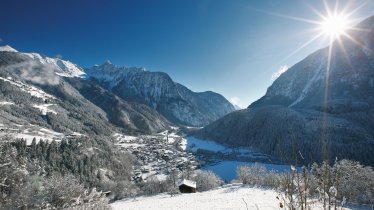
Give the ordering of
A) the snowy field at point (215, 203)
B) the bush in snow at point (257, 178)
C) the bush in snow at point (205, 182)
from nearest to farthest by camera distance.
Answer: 1. the snowy field at point (215, 203)
2. the bush in snow at point (257, 178)
3. the bush in snow at point (205, 182)

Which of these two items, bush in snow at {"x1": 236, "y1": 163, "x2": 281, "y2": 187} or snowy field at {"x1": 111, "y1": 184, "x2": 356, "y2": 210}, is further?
bush in snow at {"x1": 236, "y1": 163, "x2": 281, "y2": 187}

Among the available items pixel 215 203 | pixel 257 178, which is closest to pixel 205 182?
pixel 257 178

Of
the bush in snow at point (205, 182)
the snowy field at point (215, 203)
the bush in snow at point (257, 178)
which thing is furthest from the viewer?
the bush in snow at point (205, 182)

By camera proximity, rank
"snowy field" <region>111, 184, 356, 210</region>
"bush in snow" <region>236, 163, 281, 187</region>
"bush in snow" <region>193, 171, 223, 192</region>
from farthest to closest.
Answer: "bush in snow" <region>193, 171, 223, 192</region> → "bush in snow" <region>236, 163, 281, 187</region> → "snowy field" <region>111, 184, 356, 210</region>

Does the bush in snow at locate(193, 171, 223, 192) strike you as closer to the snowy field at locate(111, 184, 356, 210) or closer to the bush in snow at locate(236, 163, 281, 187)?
the bush in snow at locate(236, 163, 281, 187)

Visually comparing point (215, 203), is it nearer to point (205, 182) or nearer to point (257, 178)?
point (257, 178)

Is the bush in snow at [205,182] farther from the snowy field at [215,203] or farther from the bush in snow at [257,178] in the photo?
the snowy field at [215,203]

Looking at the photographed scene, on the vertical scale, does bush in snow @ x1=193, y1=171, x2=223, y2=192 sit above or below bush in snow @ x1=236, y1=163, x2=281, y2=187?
below

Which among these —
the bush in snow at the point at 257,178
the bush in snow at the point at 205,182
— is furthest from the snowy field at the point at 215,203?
the bush in snow at the point at 205,182

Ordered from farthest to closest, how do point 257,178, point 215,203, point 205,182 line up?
point 205,182 < point 257,178 < point 215,203

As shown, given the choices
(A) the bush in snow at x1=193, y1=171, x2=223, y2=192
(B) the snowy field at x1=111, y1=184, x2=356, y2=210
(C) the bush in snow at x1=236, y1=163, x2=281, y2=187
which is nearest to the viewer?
(B) the snowy field at x1=111, y1=184, x2=356, y2=210

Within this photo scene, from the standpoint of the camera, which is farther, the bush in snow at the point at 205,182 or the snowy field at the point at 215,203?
the bush in snow at the point at 205,182

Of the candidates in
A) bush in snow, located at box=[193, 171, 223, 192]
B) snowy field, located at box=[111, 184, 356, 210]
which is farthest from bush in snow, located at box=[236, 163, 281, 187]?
snowy field, located at box=[111, 184, 356, 210]
